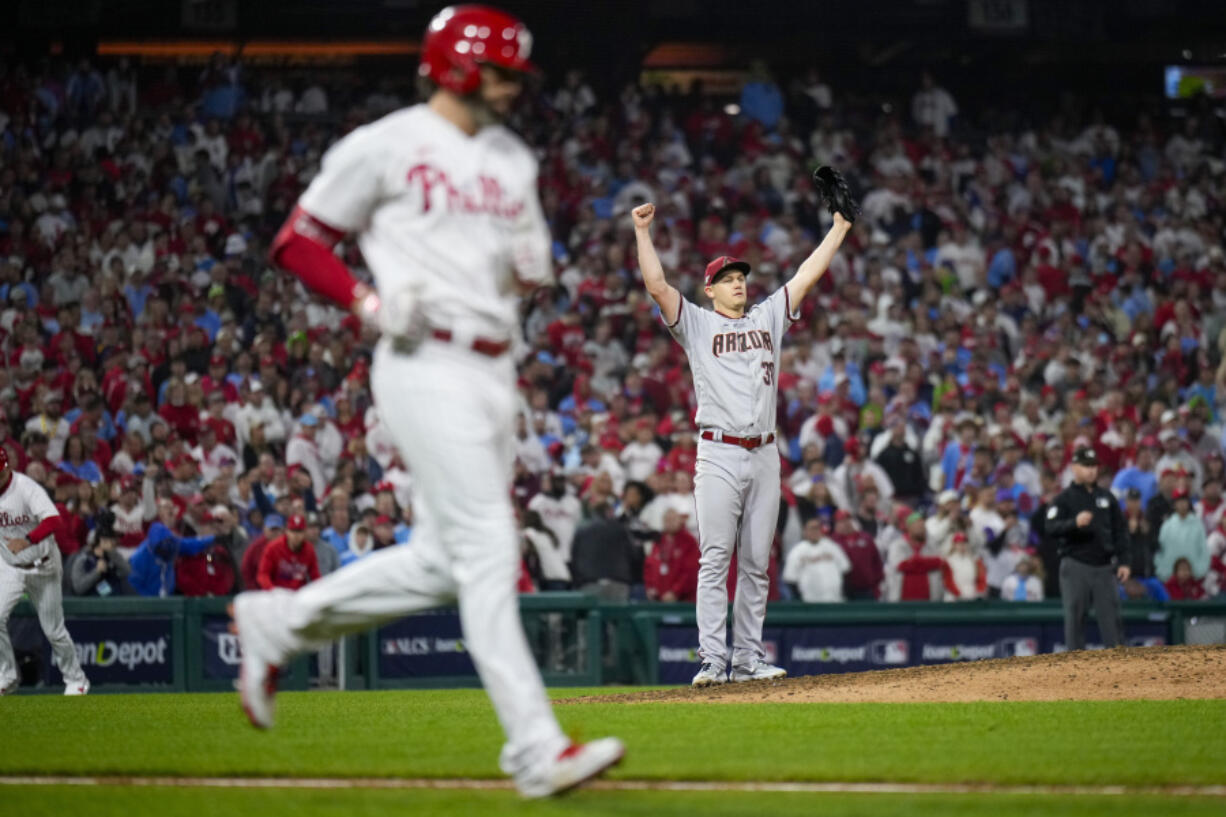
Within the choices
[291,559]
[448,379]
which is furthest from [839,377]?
[448,379]

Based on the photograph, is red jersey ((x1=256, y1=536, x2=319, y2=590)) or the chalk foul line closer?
the chalk foul line

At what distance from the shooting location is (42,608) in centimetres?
1295

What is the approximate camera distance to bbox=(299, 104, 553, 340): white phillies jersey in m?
5.20

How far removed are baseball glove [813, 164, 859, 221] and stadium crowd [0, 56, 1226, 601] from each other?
5.88 meters

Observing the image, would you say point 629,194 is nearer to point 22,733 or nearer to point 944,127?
point 944,127

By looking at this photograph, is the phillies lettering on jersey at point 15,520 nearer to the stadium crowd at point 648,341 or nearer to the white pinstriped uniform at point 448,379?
the stadium crowd at point 648,341

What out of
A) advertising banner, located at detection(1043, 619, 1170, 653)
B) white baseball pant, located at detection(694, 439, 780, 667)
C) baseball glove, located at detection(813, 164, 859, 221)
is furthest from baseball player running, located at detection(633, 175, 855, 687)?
advertising banner, located at detection(1043, 619, 1170, 653)

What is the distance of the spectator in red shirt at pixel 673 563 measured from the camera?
16.4m

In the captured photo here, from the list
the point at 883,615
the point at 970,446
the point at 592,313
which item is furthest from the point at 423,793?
the point at 592,313

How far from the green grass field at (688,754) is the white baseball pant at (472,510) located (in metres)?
0.31

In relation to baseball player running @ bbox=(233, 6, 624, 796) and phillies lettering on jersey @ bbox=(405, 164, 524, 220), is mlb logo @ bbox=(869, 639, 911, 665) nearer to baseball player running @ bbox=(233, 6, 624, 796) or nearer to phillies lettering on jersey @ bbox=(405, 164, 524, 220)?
baseball player running @ bbox=(233, 6, 624, 796)

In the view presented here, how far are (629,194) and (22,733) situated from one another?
16.8m

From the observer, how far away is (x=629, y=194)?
77.0 feet

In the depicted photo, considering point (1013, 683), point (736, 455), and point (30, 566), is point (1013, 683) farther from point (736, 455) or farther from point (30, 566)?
point (30, 566)
